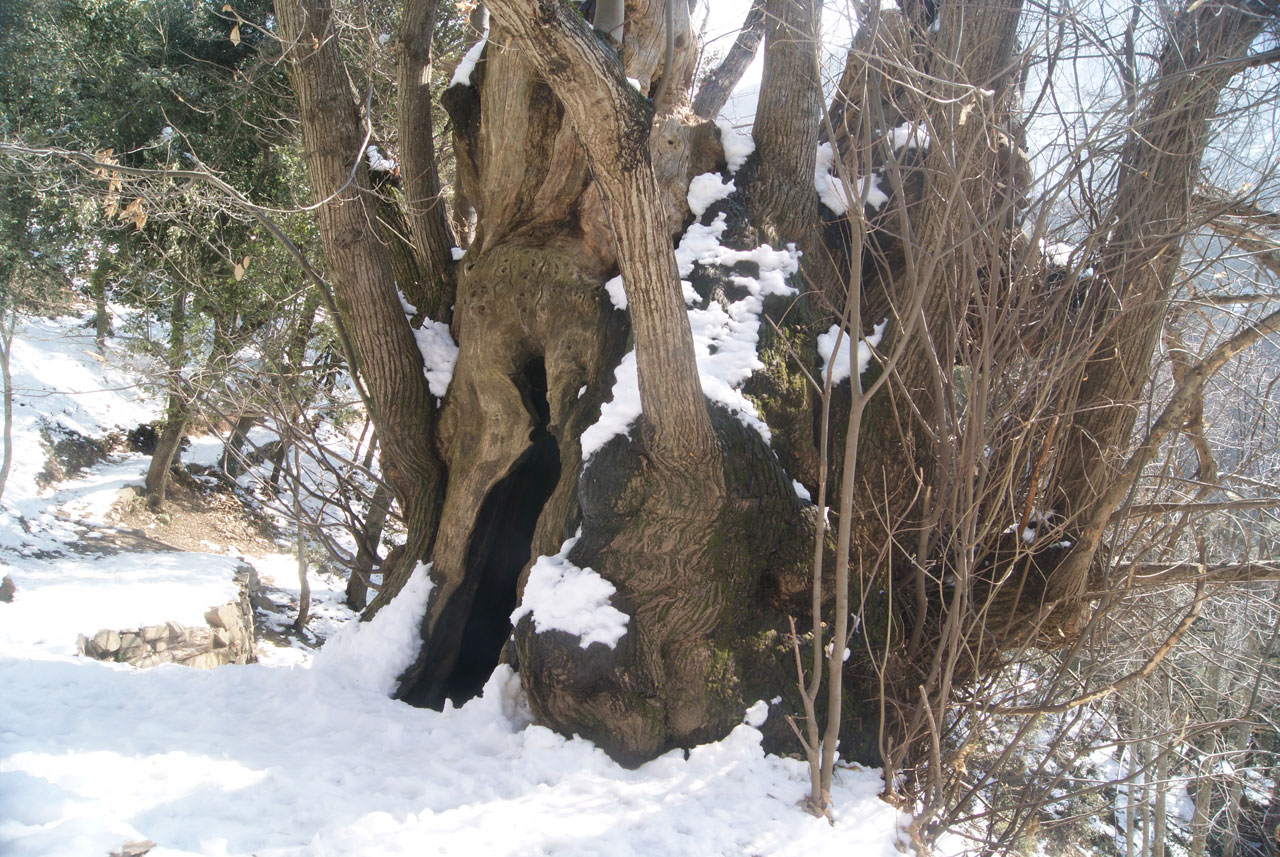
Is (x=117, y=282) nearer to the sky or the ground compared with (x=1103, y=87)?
nearer to the ground

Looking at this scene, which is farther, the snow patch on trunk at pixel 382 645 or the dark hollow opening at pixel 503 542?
the dark hollow opening at pixel 503 542

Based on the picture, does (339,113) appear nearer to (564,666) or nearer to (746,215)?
(746,215)

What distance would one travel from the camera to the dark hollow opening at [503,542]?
4578 mm

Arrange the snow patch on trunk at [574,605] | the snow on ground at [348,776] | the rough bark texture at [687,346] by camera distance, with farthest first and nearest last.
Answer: the snow patch on trunk at [574,605]
the rough bark texture at [687,346]
the snow on ground at [348,776]

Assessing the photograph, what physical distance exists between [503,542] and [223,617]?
513cm

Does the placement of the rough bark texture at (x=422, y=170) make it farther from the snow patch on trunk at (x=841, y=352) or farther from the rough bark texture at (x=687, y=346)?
the snow patch on trunk at (x=841, y=352)

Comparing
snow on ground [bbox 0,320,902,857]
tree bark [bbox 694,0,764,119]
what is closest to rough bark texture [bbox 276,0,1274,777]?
snow on ground [bbox 0,320,902,857]

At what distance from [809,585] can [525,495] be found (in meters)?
2.04

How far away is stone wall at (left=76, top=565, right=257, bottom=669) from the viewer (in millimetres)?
7133

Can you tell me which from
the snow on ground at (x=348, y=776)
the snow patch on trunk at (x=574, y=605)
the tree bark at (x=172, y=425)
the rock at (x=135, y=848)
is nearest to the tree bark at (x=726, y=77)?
the snow patch on trunk at (x=574, y=605)

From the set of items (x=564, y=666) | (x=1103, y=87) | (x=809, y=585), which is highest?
(x=1103, y=87)

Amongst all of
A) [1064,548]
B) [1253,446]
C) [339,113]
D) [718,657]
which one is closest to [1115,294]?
[1064,548]

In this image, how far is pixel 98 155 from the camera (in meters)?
4.86

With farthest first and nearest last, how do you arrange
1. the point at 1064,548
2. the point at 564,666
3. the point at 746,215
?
the point at 746,215 < the point at 1064,548 < the point at 564,666
